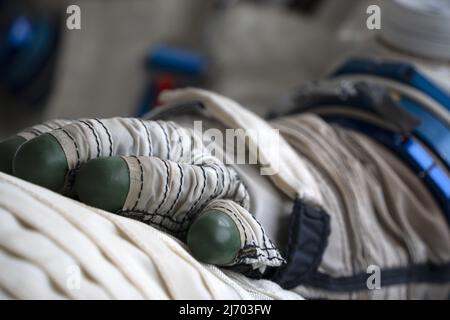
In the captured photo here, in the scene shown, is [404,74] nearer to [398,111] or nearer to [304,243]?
[398,111]

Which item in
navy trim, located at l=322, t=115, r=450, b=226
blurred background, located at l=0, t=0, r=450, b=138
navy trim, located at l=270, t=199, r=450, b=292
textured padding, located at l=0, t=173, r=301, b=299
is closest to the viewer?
textured padding, located at l=0, t=173, r=301, b=299

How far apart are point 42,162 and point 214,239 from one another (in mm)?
113

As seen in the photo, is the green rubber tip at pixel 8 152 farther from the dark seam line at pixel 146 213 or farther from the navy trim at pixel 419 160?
the navy trim at pixel 419 160

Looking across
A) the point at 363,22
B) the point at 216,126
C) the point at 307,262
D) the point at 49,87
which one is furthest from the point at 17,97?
the point at 307,262

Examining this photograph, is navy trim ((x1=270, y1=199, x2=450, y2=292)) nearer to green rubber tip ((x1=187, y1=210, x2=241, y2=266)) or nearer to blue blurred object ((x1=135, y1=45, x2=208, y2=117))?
green rubber tip ((x1=187, y1=210, x2=241, y2=266))

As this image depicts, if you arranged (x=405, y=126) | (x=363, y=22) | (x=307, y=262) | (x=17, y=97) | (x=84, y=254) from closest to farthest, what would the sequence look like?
(x=84, y=254)
(x=307, y=262)
(x=405, y=126)
(x=363, y=22)
(x=17, y=97)

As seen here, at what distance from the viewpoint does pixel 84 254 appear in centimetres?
37

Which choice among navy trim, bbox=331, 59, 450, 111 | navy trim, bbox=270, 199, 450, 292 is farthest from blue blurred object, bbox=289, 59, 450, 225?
navy trim, bbox=270, 199, 450, 292

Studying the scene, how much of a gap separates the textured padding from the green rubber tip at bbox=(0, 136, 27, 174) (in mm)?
39

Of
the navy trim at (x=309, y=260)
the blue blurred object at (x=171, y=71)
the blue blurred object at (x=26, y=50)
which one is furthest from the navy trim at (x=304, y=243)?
the blue blurred object at (x=26, y=50)

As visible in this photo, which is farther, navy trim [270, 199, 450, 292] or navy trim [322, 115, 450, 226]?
navy trim [322, 115, 450, 226]

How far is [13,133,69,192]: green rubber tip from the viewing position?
0.40 metres

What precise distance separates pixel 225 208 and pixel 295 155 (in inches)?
6.0
